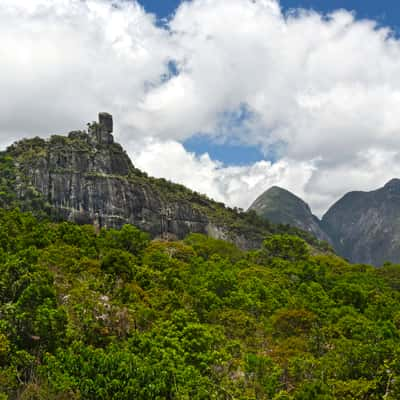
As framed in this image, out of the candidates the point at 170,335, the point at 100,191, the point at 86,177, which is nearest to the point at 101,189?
the point at 100,191

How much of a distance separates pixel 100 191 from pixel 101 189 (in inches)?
18.3

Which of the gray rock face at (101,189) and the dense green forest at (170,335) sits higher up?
the gray rock face at (101,189)

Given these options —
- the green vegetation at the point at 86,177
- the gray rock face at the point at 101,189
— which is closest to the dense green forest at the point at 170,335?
the green vegetation at the point at 86,177

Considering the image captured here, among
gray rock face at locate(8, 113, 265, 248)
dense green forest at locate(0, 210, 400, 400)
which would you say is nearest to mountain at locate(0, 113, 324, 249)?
gray rock face at locate(8, 113, 265, 248)

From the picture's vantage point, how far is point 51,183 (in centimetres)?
9306

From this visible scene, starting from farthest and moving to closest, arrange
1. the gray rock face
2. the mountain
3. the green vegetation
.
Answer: the gray rock face < the mountain < the green vegetation

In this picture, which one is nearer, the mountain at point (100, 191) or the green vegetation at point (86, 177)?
the green vegetation at point (86, 177)

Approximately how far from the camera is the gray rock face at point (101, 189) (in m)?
92.4

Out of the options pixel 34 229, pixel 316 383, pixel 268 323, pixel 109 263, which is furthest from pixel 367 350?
pixel 34 229

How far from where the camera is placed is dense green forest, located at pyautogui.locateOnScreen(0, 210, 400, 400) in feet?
71.0

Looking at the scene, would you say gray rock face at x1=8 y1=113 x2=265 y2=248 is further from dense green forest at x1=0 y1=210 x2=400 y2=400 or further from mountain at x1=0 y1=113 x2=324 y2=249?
dense green forest at x1=0 y1=210 x2=400 y2=400

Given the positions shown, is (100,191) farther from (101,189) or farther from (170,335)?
(170,335)

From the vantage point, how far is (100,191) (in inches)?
3748

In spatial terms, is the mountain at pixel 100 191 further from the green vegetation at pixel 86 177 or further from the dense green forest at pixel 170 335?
the dense green forest at pixel 170 335
